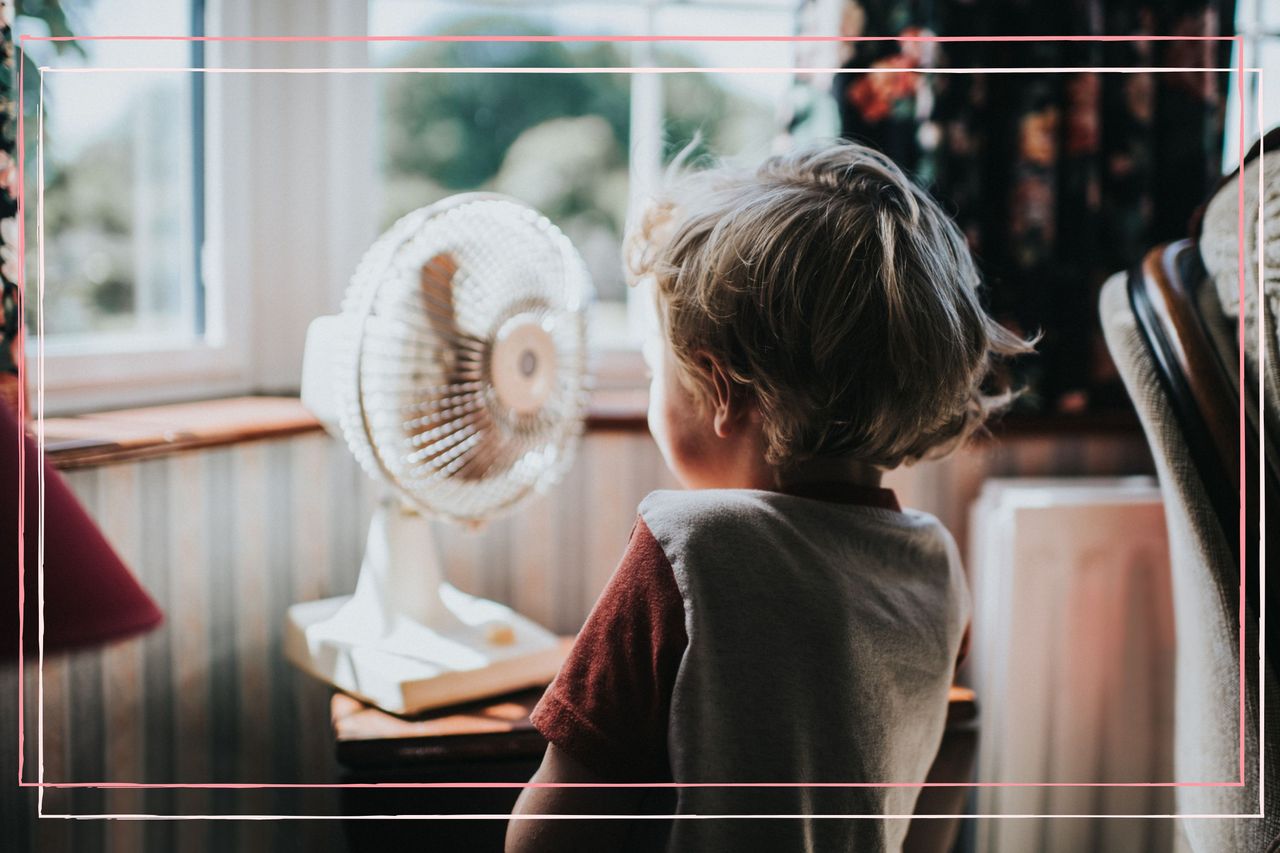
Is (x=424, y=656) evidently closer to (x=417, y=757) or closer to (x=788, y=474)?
(x=417, y=757)

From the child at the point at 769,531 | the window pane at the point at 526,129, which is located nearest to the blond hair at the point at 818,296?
the child at the point at 769,531

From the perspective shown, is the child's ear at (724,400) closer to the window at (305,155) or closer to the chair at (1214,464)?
the chair at (1214,464)

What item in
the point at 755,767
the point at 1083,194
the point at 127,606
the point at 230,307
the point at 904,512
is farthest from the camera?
the point at 1083,194

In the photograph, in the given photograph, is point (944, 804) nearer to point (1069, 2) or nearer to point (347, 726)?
point (347, 726)

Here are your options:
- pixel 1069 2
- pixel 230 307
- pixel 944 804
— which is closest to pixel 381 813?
pixel 944 804

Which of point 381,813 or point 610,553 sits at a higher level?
point 610,553

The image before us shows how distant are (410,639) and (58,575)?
0.44 m

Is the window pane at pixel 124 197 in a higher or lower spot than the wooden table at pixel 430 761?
higher

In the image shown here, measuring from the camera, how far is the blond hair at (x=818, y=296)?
65 cm

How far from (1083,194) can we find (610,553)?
0.86m

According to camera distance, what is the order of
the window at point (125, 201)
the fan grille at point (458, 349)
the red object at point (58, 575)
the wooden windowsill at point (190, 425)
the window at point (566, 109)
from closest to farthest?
the red object at point (58, 575), the fan grille at point (458, 349), the wooden windowsill at point (190, 425), the window at point (125, 201), the window at point (566, 109)

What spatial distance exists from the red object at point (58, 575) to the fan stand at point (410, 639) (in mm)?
379

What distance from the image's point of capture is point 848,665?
26.8 inches

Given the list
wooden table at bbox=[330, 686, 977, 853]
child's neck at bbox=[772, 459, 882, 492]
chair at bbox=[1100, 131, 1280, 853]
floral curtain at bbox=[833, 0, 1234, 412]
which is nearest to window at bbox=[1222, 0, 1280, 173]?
floral curtain at bbox=[833, 0, 1234, 412]
